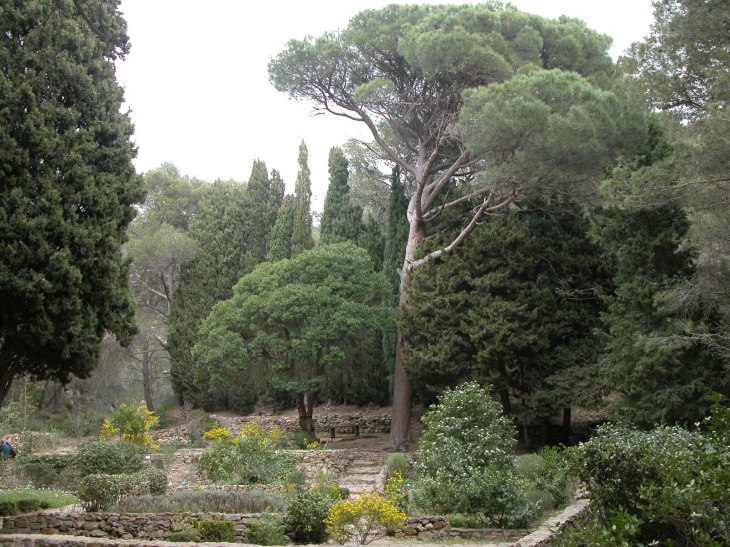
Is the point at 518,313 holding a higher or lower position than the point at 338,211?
lower

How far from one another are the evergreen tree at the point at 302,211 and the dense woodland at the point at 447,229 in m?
0.15

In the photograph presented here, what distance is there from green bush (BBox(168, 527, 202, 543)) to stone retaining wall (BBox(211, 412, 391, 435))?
14.6 m

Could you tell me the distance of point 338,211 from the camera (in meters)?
27.7

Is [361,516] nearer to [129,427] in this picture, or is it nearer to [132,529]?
[132,529]

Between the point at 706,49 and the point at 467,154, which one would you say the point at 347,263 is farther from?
the point at 706,49

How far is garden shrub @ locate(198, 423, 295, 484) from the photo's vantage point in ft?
45.9

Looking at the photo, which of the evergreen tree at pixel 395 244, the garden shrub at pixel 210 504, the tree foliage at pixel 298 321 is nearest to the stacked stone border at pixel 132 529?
the garden shrub at pixel 210 504

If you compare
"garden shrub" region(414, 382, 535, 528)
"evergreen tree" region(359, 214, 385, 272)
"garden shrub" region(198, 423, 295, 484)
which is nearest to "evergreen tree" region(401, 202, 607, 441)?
"garden shrub" region(414, 382, 535, 528)

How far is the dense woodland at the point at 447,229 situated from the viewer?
10.9m

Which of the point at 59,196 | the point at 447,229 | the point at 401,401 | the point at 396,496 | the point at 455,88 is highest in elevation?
the point at 455,88

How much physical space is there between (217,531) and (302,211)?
2066 centimetres

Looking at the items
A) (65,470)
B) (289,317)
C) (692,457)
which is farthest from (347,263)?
(692,457)

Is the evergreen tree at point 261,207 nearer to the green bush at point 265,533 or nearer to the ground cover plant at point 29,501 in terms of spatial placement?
Answer: the ground cover plant at point 29,501

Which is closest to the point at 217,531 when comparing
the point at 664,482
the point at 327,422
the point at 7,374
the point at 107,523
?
the point at 107,523
